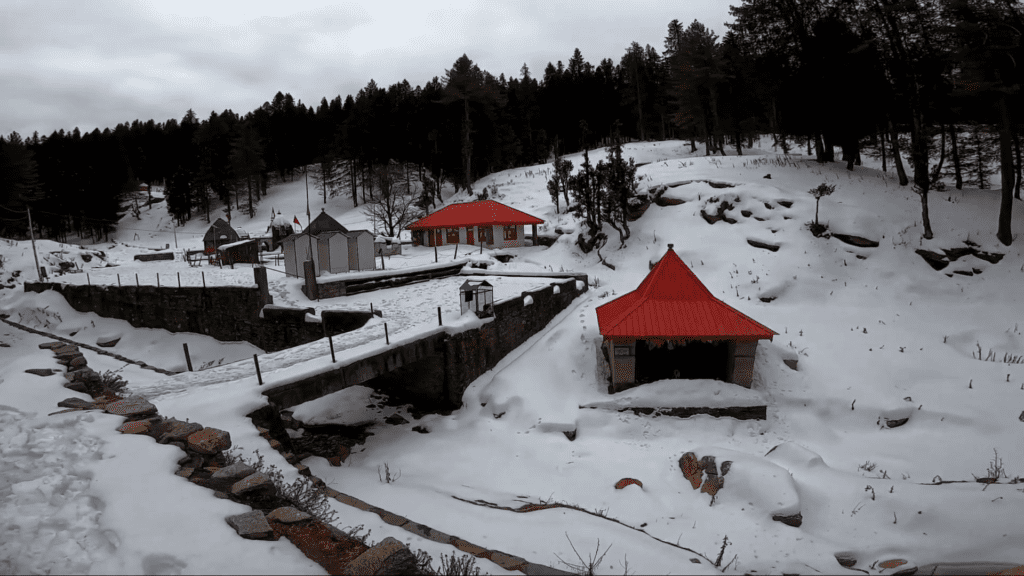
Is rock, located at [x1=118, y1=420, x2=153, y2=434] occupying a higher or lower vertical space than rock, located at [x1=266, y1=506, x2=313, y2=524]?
higher

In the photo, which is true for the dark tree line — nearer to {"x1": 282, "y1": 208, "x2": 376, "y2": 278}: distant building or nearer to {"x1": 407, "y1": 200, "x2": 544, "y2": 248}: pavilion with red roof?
{"x1": 407, "y1": 200, "x2": 544, "y2": 248}: pavilion with red roof

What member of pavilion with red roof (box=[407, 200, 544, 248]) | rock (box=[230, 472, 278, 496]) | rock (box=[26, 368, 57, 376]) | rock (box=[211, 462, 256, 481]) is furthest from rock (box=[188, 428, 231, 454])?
pavilion with red roof (box=[407, 200, 544, 248])

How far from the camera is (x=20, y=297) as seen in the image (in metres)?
22.5

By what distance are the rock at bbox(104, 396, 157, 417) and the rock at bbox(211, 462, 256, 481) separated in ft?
7.00

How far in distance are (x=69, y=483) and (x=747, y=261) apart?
1969 centimetres

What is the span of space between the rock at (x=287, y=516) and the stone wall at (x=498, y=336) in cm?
778

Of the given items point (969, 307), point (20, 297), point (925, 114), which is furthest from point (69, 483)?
point (925, 114)

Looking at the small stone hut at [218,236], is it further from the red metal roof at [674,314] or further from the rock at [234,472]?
the rock at [234,472]

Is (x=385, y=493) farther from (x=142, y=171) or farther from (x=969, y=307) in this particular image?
(x=142, y=171)

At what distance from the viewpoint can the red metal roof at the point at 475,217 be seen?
30.1m

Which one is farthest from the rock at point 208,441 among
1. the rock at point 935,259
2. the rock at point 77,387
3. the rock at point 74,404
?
the rock at point 935,259

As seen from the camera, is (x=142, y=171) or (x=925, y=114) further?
(x=142, y=171)

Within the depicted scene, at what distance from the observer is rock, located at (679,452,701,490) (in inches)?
357

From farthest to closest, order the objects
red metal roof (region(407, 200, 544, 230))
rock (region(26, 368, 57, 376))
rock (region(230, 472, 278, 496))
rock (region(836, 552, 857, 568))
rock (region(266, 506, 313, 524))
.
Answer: red metal roof (region(407, 200, 544, 230)) → rock (region(26, 368, 57, 376)) → rock (region(836, 552, 857, 568)) → rock (region(230, 472, 278, 496)) → rock (region(266, 506, 313, 524))
